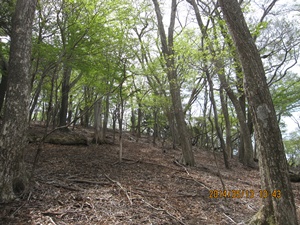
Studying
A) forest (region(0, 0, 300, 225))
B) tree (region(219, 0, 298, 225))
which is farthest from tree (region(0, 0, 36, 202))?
tree (region(219, 0, 298, 225))

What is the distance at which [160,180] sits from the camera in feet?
20.7

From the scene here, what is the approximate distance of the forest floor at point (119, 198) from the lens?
3.58m

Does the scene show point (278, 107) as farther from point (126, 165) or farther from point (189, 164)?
point (126, 165)

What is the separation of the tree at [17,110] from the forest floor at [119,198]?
399mm

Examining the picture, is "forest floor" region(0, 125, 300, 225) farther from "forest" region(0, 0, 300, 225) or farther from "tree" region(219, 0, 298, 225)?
"tree" region(219, 0, 298, 225)

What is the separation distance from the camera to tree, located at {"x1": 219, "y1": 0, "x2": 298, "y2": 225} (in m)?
2.95

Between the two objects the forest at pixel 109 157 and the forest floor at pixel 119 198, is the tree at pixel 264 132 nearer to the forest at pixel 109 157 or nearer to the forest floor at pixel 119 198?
the forest at pixel 109 157

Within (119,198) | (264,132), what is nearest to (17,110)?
(119,198)

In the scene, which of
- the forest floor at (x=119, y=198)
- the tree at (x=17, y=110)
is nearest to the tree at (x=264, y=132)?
the forest floor at (x=119, y=198)

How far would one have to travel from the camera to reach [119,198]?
14.7 feet

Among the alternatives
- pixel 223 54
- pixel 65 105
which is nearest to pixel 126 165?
pixel 223 54

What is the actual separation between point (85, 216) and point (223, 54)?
5489 millimetres

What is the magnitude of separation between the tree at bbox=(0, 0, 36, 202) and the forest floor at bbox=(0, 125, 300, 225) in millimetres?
399

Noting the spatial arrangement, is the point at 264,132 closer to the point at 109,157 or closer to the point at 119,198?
the point at 119,198
